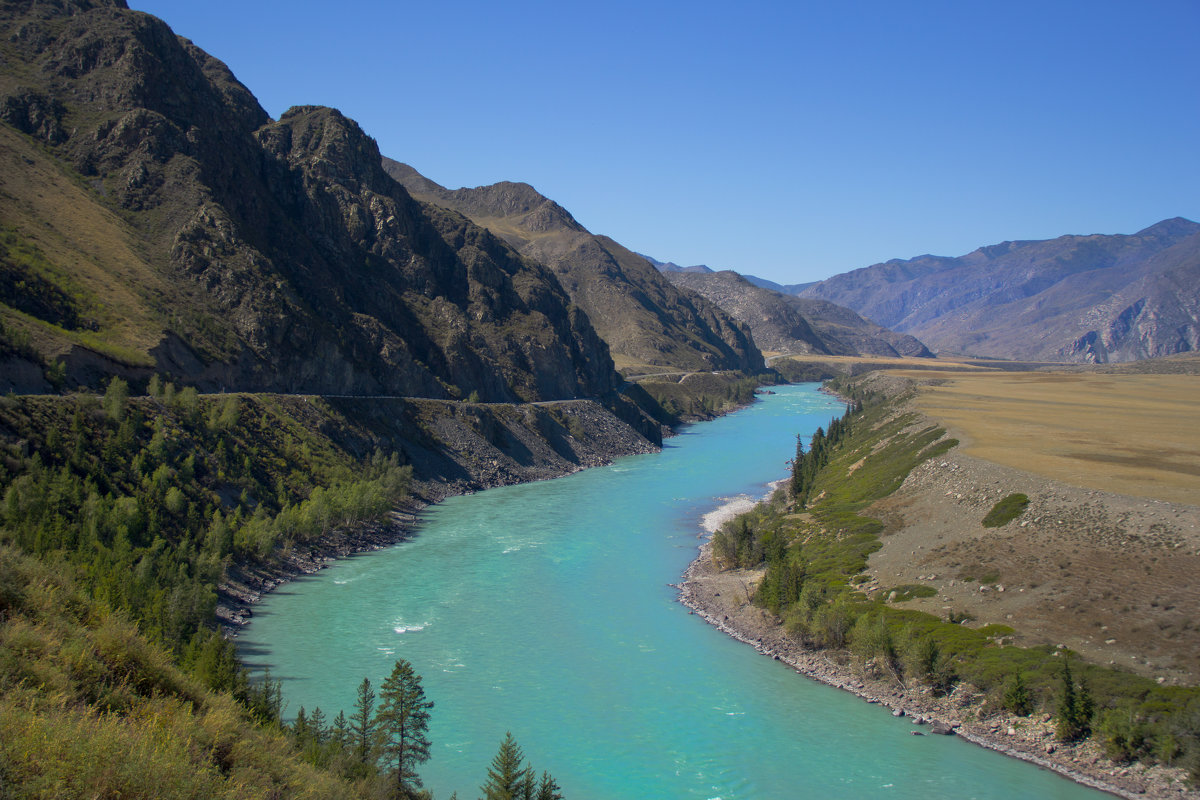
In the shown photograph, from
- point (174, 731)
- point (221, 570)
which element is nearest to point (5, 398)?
point (221, 570)

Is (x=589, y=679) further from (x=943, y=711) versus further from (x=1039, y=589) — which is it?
(x=1039, y=589)

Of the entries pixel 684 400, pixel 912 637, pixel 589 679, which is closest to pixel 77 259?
pixel 589 679

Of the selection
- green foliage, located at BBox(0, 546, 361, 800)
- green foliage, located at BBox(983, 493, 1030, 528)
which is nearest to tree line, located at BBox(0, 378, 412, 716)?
green foliage, located at BBox(0, 546, 361, 800)

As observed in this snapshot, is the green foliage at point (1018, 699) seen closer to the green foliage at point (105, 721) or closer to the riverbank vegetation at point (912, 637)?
the riverbank vegetation at point (912, 637)

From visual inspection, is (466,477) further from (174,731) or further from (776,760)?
(174,731)

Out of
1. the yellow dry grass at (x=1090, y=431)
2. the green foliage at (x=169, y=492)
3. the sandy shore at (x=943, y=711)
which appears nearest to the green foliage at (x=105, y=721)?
the green foliage at (x=169, y=492)

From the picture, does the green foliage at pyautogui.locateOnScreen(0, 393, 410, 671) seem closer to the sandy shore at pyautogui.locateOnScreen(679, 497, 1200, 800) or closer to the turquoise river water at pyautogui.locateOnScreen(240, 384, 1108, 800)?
the turquoise river water at pyautogui.locateOnScreen(240, 384, 1108, 800)
